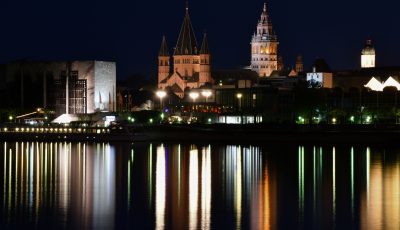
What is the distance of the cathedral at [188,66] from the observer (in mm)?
110000

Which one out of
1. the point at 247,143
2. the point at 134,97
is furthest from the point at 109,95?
the point at 134,97

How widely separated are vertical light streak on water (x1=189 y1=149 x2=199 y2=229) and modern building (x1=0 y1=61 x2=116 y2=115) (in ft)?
90.7

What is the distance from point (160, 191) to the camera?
33.1 m

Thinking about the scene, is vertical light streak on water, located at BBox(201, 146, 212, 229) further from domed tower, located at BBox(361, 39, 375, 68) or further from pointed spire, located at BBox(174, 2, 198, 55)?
domed tower, located at BBox(361, 39, 375, 68)

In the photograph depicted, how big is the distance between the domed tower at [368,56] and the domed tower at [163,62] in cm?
2441

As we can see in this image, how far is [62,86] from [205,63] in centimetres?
3596

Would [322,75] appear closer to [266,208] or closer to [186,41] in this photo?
[186,41]

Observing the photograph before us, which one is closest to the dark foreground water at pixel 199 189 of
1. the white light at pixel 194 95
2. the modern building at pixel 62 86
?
the modern building at pixel 62 86

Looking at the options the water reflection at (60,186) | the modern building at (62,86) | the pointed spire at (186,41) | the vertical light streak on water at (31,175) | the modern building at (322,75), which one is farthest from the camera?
the modern building at (322,75)

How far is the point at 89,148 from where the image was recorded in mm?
54625

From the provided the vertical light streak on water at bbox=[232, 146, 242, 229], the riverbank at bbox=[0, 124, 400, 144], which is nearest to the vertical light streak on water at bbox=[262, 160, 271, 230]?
the vertical light streak on water at bbox=[232, 146, 242, 229]

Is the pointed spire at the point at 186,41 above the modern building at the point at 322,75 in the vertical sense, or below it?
above

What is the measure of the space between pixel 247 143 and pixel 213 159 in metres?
14.4

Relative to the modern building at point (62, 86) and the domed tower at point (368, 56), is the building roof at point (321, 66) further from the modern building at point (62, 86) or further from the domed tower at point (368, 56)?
the modern building at point (62, 86)
